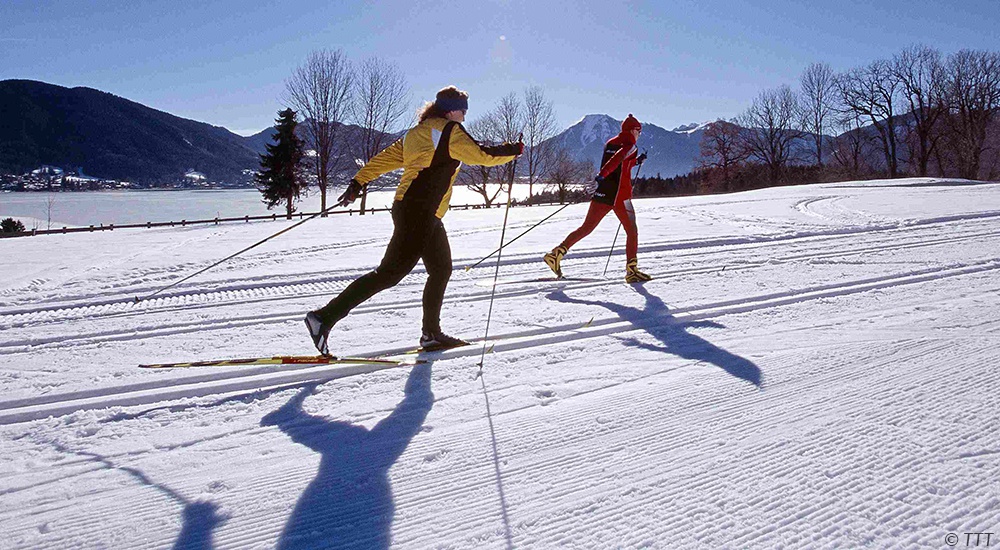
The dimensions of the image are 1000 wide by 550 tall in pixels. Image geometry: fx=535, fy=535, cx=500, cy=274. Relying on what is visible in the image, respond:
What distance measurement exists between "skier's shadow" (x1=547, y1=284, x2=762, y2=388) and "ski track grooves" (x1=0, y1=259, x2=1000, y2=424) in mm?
95

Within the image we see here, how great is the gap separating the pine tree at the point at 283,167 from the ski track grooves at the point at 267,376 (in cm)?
3639

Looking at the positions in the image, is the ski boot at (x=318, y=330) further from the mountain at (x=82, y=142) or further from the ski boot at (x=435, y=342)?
the mountain at (x=82, y=142)

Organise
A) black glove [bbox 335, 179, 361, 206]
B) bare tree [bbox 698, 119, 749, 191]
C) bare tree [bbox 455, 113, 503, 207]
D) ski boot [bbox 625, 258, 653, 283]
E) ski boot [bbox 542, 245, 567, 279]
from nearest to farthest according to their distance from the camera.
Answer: black glove [bbox 335, 179, 361, 206] < ski boot [bbox 625, 258, 653, 283] < ski boot [bbox 542, 245, 567, 279] < bare tree [bbox 455, 113, 503, 207] < bare tree [bbox 698, 119, 749, 191]

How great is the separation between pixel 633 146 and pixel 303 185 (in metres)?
37.1

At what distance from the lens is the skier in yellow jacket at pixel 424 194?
3.34 metres

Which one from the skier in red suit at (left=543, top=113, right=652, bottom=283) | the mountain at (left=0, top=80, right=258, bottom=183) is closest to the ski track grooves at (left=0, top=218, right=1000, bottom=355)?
the skier in red suit at (left=543, top=113, right=652, bottom=283)

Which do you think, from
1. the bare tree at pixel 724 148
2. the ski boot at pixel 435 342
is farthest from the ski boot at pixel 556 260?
the bare tree at pixel 724 148

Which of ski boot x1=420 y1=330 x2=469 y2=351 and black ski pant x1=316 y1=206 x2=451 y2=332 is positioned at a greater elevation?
black ski pant x1=316 y1=206 x2=451 y2=332

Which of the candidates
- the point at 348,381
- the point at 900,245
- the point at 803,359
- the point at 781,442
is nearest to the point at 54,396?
the point at 348,381

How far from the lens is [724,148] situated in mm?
48906

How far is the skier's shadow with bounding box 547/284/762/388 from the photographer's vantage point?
10.3 ft

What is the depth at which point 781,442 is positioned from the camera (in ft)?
7.34

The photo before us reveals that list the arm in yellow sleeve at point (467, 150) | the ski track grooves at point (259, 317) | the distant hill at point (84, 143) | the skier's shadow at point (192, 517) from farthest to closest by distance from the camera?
the distant hill at point (84, 143) → the ski track grooves at point (259, 317) → the arm in yellow sleeve at point (467, 150) → the skier's shadow at point (192, 517)

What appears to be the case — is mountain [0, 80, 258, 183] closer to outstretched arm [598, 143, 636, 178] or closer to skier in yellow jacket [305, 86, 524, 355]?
outstretched arm [598, 143, 636, 178]
